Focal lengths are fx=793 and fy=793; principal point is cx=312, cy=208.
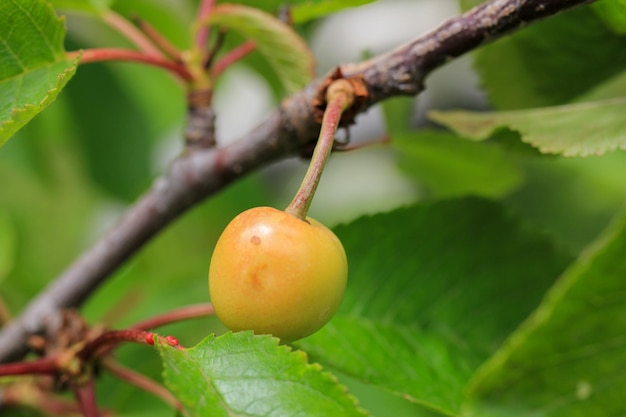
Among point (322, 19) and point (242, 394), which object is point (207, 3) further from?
point (242, 394)

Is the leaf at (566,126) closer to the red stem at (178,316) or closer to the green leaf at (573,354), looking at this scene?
the green leaf at (573,354)

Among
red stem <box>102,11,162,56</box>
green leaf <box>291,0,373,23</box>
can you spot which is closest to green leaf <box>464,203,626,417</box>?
green leaf <box>291,0,373,23</box>

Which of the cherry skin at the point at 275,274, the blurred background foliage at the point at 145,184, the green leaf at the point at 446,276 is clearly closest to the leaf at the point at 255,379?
the cherry skin at the point at 275,274

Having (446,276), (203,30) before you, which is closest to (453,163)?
(446,276)

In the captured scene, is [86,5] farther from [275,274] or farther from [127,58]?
[275,274]

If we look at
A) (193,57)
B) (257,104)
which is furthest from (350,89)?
(257,104)

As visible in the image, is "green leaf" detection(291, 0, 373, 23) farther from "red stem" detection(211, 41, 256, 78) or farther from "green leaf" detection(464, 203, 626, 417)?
"green leaf" detection(464, 203, 626, 417)

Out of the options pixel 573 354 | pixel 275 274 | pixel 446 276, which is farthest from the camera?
pixel 446 276
